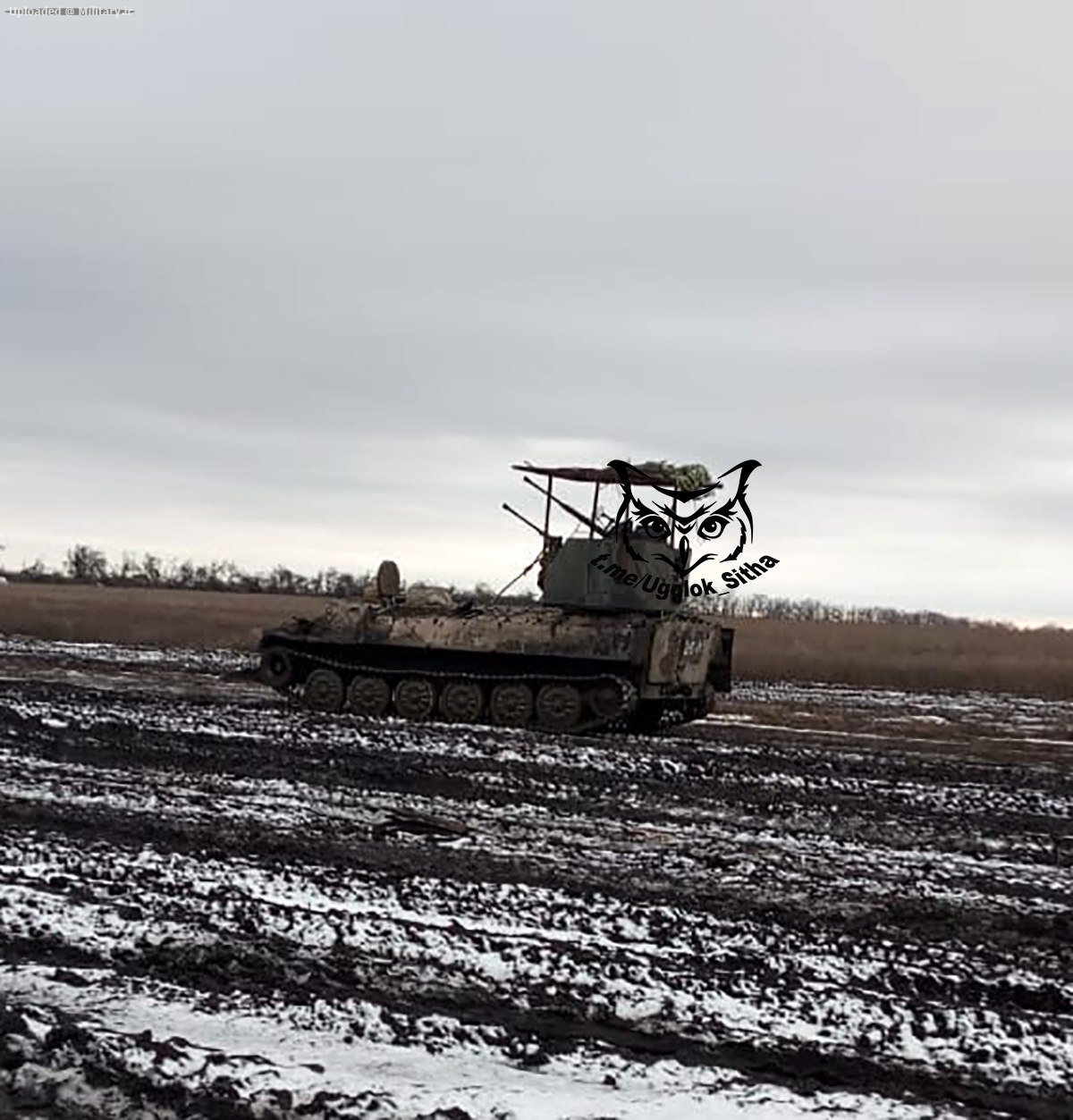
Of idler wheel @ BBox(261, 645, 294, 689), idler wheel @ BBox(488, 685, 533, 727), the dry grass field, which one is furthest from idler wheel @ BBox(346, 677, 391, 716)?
the dry grass field

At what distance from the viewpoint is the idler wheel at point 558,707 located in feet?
59.4

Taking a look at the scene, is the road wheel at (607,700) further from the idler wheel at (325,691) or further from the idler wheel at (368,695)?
the idler wheel at (325,691)

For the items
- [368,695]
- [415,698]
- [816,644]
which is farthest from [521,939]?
[816,644]

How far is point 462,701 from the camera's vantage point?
1870 cm

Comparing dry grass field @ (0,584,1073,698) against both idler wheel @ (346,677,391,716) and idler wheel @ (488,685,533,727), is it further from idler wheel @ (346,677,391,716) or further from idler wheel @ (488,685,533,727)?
idler wheel @ (488,685,533,727)

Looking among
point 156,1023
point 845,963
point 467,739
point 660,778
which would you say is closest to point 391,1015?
point 156,1023

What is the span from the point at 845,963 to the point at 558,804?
507 centimetres

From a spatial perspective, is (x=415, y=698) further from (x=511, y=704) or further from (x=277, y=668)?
(x=277, y=668)

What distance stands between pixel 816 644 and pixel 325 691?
22.2m

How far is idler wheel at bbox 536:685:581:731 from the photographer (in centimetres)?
1809

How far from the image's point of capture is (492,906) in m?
7.42

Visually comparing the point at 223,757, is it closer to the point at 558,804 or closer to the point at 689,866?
the point at 558,804

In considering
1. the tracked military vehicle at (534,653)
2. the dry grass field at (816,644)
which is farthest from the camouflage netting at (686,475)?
the dry grass field at (816,644)

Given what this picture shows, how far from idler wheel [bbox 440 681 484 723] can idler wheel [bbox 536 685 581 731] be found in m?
0.83
